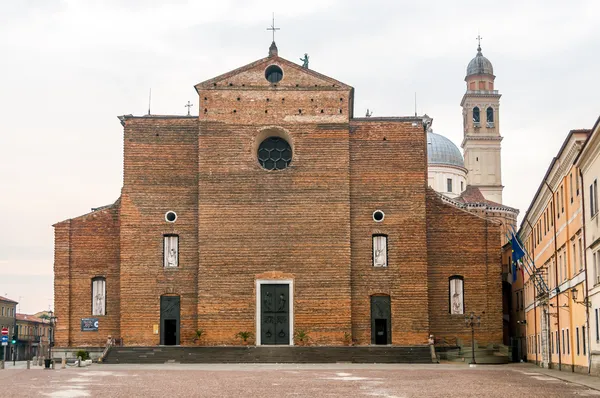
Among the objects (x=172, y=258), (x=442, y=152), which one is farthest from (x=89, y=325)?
(x=442, y=152)

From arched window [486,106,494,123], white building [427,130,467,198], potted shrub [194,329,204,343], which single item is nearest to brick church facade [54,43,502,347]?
potted shrub [194,329,204,343]

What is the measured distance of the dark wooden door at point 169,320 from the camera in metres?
49.7

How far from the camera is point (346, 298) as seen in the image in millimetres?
49062

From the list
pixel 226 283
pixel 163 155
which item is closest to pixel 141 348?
pixel 226 283

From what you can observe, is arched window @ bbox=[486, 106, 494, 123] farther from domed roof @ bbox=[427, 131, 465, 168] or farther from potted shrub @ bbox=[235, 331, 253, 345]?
potted shrub @ bbox=[235, 331, 253, 345]

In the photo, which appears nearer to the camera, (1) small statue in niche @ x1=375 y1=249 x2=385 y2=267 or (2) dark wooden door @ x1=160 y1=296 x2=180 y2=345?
(2) dark wooden door @ x1=160 y1=296 x2=180 y2=345

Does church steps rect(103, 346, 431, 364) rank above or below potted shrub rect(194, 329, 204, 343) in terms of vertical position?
below

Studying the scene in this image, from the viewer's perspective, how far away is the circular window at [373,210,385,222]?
50344mm

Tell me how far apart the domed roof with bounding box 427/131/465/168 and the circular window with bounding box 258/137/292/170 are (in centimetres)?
4132

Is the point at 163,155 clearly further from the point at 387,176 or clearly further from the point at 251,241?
the point at 387,176

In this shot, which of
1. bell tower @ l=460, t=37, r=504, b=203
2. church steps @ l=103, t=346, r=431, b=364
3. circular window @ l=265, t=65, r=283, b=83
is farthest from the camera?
bell tower @ l=460, t=37, r=504, b=203

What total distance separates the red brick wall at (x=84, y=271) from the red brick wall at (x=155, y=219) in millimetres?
1224

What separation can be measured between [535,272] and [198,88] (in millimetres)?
20016

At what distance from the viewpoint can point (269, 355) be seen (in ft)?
151
